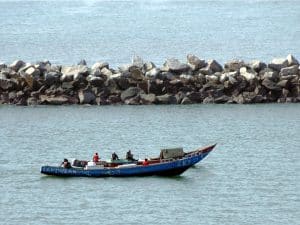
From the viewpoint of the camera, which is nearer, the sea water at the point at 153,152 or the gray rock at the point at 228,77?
the sea water at the point at 153,152

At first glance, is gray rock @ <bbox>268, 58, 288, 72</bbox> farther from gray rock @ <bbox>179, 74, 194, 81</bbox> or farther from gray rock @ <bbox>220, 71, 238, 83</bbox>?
gray rock @ <bbox>179, 74, 194, 81</bbox>

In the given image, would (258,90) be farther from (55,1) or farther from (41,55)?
(55,1)

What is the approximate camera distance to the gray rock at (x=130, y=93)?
214 ft

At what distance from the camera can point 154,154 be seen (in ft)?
185

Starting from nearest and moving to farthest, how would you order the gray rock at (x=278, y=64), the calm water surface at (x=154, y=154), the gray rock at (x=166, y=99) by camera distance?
1. the calm water surface at (x=154, y=154)
2. the gray rock at (x=166, y=99)
3. the gray rock at (x=278, y=64)

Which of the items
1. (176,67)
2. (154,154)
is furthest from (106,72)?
(154,154)

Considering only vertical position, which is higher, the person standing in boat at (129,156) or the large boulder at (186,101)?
the large boulder at (186,101)

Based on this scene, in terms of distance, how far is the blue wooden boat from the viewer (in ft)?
173

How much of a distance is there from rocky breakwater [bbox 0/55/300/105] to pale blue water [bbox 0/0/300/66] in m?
18.6

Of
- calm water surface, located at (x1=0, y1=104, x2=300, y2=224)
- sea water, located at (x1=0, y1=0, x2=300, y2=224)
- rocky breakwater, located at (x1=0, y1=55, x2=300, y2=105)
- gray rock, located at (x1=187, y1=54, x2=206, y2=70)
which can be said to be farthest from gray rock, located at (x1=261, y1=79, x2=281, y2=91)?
gray rock, located at (x1=187, y1=54, x2=206, y2=70)

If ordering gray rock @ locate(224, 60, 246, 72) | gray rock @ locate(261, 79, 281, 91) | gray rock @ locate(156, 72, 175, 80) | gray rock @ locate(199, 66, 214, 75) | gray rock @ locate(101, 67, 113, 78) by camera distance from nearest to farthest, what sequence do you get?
gray rock @ locate(261, 79, 281, 91) < gray rock @ locate(156, 72, 175, 80) < gray rock @ locate(101, 67, 113, 78) < gray rock @ locate(199, 66, 214, 75) < gray rock @ locate(224, 60, 246, 72)

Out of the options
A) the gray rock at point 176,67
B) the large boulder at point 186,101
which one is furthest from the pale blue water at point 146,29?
the large boulder at point 186,101

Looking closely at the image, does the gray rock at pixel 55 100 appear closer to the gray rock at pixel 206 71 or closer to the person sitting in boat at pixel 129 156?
the gray rock at pixel 206 71

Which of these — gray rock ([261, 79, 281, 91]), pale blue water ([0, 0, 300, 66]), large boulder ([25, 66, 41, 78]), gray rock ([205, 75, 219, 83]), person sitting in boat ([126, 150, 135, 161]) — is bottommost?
person sitting in boat ([126, 150, 135, 161])
